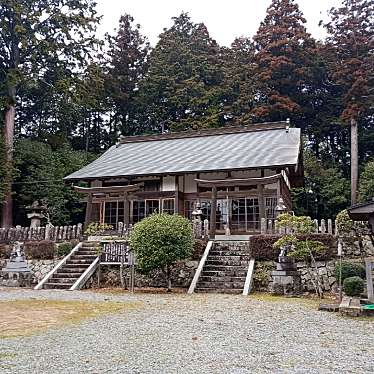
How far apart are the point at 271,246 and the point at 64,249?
757 centimetres

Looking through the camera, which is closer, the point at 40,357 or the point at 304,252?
the point at 40,357

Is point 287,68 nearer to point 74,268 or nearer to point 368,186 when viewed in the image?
point 368,186

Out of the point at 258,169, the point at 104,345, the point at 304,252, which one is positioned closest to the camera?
the point at 104,345

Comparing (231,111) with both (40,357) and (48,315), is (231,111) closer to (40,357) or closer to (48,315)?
(48,315)

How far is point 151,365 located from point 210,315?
3736 millimetres

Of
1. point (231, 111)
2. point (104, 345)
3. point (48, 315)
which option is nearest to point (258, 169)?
point (48, 315)

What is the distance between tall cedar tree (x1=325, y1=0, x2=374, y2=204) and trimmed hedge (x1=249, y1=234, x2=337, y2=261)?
1398cm

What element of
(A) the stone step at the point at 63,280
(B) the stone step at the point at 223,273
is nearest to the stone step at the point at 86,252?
(A) the stone step at the point at 63,280

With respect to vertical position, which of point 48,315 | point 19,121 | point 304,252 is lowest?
point 48,315

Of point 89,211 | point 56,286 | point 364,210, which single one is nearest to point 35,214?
point 89,211

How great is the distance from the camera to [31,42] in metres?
25.1

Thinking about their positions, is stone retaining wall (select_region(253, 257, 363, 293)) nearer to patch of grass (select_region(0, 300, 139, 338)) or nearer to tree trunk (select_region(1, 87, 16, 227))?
patch of grass (select_region(0, 300, 139, 338))

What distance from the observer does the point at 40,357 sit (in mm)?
5258

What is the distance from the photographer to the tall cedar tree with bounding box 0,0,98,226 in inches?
948
